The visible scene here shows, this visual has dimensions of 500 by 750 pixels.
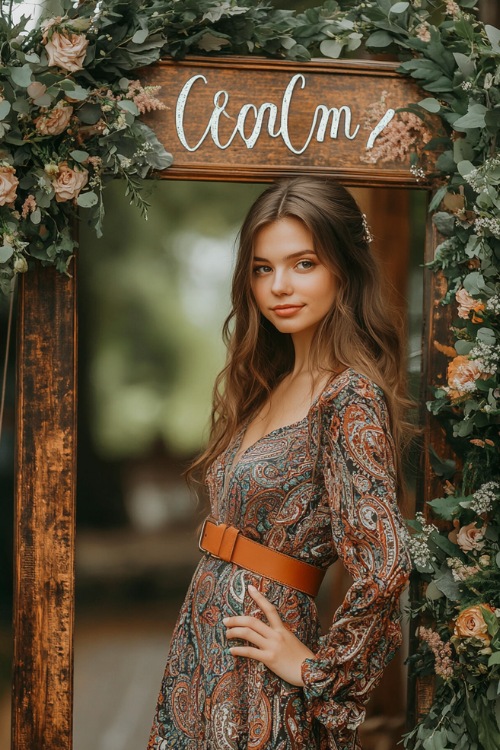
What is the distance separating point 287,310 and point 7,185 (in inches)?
26.9

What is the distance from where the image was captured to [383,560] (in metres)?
1.66

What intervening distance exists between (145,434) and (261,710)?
41.7 inches

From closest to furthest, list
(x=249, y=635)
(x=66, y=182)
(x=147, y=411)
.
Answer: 1. (x=249, y=635)
2. (x=66, y=182)
3. (x=147, y=411)

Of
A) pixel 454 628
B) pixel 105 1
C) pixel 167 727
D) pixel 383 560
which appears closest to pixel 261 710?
pixel 167 727

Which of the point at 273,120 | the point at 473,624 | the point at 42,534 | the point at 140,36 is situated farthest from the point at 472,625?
the point at 140,36

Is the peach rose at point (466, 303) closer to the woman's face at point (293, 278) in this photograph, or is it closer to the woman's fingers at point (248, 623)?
the woman's face at point (293, 278)

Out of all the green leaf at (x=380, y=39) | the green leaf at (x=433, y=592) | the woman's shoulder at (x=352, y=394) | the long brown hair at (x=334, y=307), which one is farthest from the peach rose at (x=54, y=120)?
the green leaf at (x=433, y=592)

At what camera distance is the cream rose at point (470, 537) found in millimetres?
2096

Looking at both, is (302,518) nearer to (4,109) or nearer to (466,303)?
(466,303)

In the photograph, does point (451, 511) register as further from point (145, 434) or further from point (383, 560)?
point (145, 434)

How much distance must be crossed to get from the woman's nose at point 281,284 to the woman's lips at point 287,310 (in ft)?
0.12

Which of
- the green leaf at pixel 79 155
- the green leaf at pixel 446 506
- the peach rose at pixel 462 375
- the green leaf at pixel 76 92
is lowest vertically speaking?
the green leaf at pixel 446 506

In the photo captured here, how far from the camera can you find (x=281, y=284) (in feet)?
6.38

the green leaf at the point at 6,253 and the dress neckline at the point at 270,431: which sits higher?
the green leaf at the point at 6,253
